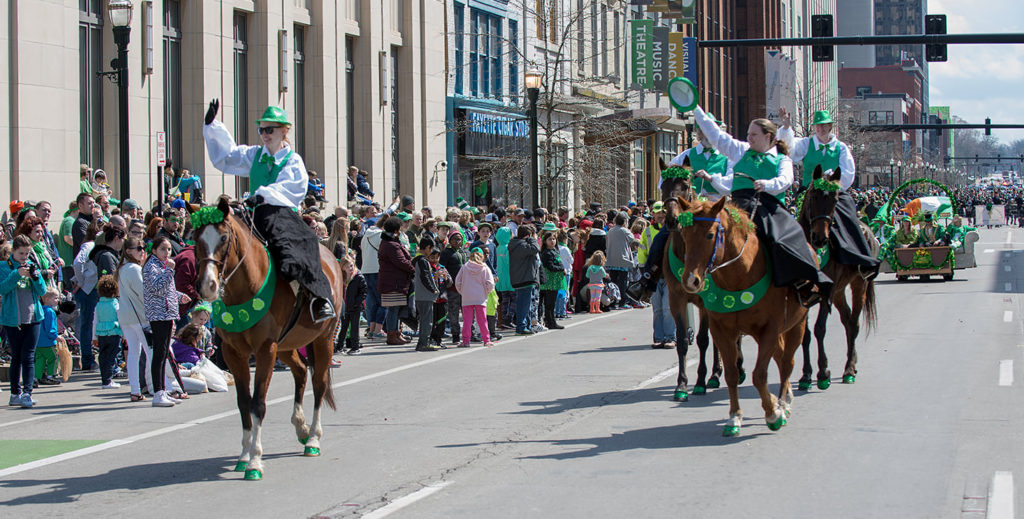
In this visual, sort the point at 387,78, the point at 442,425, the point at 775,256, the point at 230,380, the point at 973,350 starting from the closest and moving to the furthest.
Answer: the point at 775,256 → the point at 442,425 → the point at 230,380 → the point at 973,350 → the point at 387,78

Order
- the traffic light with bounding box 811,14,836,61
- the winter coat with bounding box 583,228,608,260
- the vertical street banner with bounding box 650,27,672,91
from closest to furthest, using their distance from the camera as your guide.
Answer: the winter coat with bounding box 583,228,608,260
the traffic light with bounding box 811,14,836,61
the vertical street banner with bounding box 650,27,672,91

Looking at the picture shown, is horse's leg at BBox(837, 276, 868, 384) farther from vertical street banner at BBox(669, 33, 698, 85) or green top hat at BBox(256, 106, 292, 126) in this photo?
vertical street banner at BBox(669, 33, 698, 85)

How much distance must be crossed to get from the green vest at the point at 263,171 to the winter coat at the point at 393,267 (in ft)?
27.5

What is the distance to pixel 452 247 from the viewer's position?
62.1 feet

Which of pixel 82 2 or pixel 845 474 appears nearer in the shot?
pixel 845 474

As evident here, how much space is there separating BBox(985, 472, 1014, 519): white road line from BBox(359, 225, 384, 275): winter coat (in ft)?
38.8

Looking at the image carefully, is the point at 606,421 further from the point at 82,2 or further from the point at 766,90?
the point at 766,90

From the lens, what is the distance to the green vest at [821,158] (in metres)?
12.9

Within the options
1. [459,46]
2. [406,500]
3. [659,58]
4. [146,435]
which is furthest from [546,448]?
[659,58]

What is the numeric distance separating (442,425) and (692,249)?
298 centimetres

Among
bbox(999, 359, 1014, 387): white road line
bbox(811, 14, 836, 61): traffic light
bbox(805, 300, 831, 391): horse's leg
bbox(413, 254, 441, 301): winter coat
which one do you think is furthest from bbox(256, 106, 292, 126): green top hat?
bbox(811, 14, 836, 61): traffic light

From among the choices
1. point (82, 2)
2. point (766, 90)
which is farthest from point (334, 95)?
point (766, 90)

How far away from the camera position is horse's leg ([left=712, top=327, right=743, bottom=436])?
9.80 metres

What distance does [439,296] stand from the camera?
18203mm
